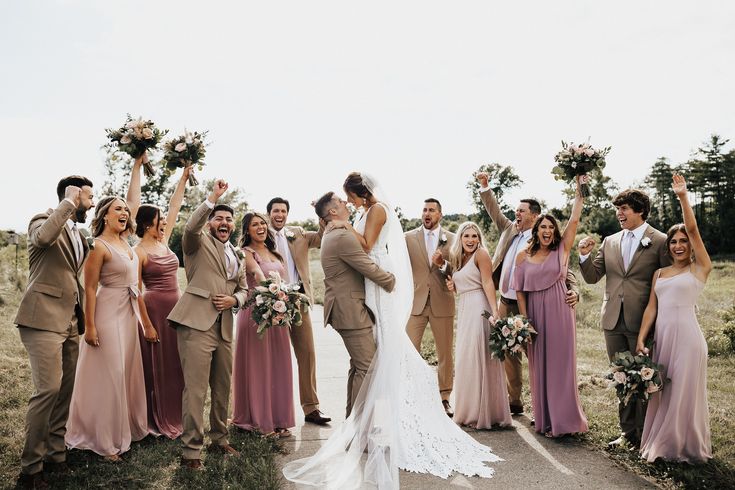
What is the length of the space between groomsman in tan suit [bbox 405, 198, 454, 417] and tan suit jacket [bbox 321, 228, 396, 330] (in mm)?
1773

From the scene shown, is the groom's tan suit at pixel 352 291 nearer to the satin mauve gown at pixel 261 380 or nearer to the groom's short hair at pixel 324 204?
the groom's short hair at pixel 324 204

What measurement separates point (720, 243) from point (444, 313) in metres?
56.2

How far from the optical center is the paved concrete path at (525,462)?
5.16 metres

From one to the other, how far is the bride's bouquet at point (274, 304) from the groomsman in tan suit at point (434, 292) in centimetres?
214

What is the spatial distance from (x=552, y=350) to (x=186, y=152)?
179 inches

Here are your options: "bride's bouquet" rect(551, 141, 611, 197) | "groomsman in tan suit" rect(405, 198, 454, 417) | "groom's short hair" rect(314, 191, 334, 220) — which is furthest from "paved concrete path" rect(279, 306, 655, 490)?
"bride's bouquet" rect(551, 141, 611, 197)

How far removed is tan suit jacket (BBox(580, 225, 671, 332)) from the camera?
238 inches

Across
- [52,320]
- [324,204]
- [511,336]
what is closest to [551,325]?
[511,336]

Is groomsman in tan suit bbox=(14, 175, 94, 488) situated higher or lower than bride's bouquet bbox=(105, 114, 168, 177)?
lower

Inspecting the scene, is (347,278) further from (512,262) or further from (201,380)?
(512,262)

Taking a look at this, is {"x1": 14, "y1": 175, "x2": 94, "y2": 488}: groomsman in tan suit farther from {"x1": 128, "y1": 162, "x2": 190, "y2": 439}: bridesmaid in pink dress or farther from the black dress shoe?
the black dress shoe

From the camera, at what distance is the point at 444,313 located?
769cm

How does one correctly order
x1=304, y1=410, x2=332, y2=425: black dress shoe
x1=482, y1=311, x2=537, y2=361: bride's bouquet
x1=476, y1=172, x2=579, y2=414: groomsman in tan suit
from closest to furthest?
1. x1=482, y1=311, x2=537, y2=361: bride's bouquet
2. x1=304, y1=410, x2=332, y2=425: black dress shoe
3. x1=476, y1=172, x2=579, y2=414: groomsman in tan suit

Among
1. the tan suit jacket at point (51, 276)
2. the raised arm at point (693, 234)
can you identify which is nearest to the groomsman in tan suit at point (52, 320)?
the tan suit jacket at point (51, 276)
